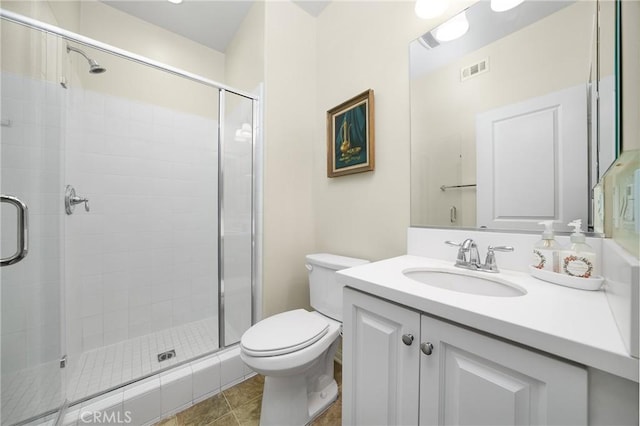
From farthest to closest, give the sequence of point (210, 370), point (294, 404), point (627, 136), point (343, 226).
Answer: point (343, 226), point (210, 370), point (294, 404), point (627, 136)

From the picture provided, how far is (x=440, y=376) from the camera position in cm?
58

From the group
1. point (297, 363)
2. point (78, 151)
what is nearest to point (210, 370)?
point (297, 363)

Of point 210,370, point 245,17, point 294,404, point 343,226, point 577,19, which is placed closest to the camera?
point 577,19

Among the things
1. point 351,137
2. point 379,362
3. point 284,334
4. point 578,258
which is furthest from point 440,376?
point 351,137

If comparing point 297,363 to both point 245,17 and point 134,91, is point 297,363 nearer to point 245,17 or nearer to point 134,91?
point 134,91

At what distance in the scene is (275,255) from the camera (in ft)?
5.18

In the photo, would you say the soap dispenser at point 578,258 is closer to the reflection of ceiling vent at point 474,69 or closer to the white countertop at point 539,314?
the white countertop at point 539,314

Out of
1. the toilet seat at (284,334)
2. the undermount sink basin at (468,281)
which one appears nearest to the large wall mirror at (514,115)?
the undermount sink basin at (468,281)

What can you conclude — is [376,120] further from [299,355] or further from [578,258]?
[299,355]

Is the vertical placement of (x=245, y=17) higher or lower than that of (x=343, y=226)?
higher

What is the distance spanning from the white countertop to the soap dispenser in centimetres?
6

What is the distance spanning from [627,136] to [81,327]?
2599mm

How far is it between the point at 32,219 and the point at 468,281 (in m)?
1.68

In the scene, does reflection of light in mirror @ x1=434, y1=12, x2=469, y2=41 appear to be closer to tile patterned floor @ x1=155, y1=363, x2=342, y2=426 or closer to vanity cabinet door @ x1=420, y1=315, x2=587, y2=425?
vanity cabinet door @ x1=420, y1=315, x2=587, y2=425
